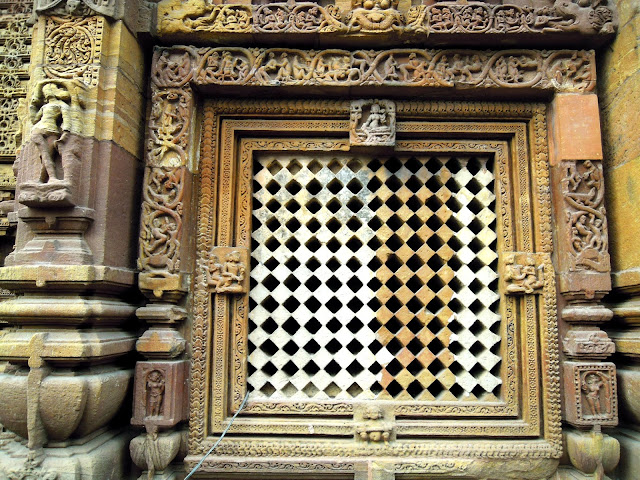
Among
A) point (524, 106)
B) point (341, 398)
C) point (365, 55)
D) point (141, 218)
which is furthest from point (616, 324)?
point (141, 218)

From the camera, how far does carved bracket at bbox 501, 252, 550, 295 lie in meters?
3.02

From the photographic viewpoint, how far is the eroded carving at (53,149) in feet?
8.34

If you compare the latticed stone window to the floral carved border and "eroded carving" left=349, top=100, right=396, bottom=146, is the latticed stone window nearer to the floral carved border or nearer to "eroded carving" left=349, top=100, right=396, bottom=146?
"eroded carving" left=349, top=100, right=396, bottom=146

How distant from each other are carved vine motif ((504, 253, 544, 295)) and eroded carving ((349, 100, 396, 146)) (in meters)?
1.27

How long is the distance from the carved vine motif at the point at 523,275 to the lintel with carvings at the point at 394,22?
1644 millimetres

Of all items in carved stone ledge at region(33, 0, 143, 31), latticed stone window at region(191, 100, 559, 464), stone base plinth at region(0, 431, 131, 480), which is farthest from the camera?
latticed stone window at region(191, 100, 559, 464)

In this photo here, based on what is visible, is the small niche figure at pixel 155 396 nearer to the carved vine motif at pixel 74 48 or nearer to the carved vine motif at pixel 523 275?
the carved vine motif at pixel 74 48

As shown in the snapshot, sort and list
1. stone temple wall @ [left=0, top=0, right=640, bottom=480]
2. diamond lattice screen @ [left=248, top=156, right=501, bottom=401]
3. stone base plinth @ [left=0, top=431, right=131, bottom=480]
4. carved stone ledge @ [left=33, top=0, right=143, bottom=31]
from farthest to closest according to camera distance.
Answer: diamond lattice screen @ [left=248, top=156, right=501, bottom=401] → carved stone ledge @ [left=33, top=0, right=143, bottom=31] → stone temple wall @ [left=0, top=0, right=640, bottom=480] → stone base plinth @ [left=0, top=431, right=131, bottom=480]

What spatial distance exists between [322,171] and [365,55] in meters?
0.93

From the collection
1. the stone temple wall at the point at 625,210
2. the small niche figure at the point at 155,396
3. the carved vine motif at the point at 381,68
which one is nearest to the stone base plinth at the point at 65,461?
the small niche figure at the point at 155,396

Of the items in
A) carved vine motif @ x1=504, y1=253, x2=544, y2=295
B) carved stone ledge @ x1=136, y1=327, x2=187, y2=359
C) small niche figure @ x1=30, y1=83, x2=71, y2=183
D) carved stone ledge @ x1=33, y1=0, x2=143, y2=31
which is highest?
carved stone ledge @ x1=33, y1=0, x2=143, y2=31

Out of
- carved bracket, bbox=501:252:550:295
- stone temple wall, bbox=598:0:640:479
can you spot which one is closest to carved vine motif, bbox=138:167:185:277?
carved bracket, bbox=501:252:550:295

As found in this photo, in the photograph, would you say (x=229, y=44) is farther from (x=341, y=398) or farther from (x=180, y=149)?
(x=341, y=398)

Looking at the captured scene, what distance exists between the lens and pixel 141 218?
2.96 meters
